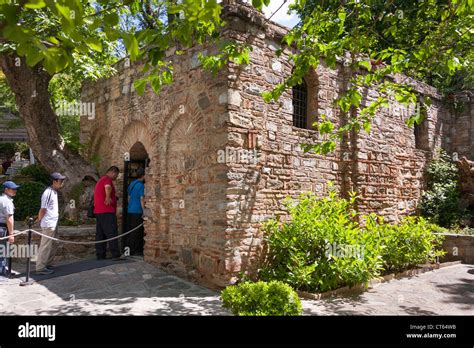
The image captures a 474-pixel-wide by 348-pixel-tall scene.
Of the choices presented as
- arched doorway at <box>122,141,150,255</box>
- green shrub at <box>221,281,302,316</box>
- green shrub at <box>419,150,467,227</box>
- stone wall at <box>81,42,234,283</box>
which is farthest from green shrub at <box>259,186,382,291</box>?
green shrub at <box>419,150,467,227</box>

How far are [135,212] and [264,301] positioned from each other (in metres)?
4.55

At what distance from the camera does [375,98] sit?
336 inches

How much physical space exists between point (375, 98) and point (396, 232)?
3.20 metres

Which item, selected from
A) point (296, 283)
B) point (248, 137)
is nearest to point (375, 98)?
point (248, 137)

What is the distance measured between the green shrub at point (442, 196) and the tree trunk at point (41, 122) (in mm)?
8881

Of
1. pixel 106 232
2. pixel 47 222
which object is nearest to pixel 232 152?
pixel 106 232

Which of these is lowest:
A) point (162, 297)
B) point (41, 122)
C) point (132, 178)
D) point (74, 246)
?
point (162, 297)

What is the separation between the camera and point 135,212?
26.1 ft

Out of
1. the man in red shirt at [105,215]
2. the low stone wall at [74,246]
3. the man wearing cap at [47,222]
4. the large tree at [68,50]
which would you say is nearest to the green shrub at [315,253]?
the large tree at [68,50]

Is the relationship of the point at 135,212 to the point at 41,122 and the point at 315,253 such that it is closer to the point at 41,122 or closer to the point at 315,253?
the point at 41,122

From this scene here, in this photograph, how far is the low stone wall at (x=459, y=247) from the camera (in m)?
8.16

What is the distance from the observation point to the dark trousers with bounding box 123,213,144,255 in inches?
317

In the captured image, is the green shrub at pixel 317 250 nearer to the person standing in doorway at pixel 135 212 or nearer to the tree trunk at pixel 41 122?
the person standing in doorway at pixel 135 212
